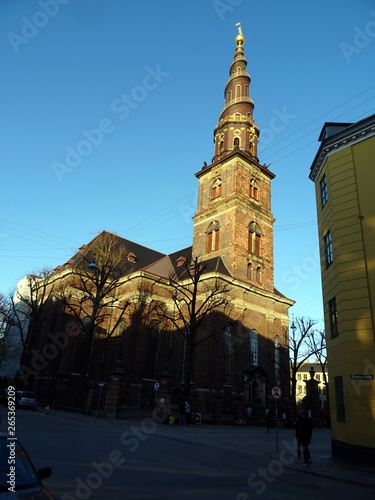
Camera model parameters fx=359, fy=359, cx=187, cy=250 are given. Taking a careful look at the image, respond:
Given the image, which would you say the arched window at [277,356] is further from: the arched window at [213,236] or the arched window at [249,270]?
the arched window at [213,236]

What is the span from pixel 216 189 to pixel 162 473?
35873 mm

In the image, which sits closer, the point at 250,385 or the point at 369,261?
the point at 369,261

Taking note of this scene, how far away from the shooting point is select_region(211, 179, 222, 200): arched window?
137 ft

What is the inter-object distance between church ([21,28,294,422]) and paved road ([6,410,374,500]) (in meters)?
12.7

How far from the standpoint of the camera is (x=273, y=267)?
41.0 metres

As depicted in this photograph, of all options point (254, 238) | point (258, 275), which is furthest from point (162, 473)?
point (254, 238)

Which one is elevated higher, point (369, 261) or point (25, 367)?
point (369, 261)

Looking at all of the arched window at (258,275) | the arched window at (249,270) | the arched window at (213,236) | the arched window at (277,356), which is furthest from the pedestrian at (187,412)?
the arched window at (213,236)

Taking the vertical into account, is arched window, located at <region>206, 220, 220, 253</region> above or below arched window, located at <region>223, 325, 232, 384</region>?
above

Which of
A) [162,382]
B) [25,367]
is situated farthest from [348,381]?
[25,367]

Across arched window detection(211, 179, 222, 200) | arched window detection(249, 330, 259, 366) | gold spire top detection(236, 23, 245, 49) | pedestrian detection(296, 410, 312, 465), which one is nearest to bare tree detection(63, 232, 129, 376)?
arched window detection(211, 179, 222, 200)

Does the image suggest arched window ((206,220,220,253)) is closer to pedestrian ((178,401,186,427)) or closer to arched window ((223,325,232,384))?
arched window ((223,325,232,384))

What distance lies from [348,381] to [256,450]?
4.89 meters

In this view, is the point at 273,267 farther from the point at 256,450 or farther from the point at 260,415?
the point at 256,450
